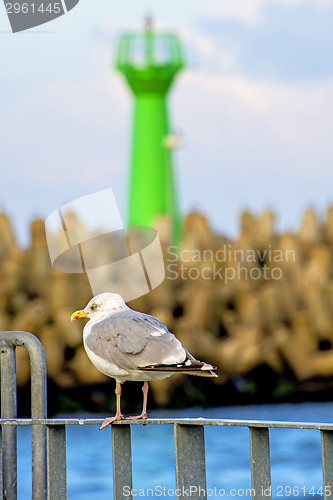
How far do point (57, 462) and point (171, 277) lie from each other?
8.03 metres

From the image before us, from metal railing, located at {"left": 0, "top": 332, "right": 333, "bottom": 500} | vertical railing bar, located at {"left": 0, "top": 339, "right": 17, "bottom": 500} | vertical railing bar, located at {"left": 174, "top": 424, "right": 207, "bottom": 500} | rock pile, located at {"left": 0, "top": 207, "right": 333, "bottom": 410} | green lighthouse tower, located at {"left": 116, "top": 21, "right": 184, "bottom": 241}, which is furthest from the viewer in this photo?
green lighthouse tower, located at {"left": 116, "top": 21, "right": 184, "bottom": 241}

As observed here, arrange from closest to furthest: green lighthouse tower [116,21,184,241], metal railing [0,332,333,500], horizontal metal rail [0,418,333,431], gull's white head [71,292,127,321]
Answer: horizontal metal rail [0,418,333,431]
metal railing [0,332,333,500]
gull's white head [71,292,127,321]
green lighthouse tower [116,21,184,241]

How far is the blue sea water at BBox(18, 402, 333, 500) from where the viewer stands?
632 cm

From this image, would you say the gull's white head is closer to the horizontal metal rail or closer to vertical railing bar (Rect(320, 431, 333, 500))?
the horizontal metal rail

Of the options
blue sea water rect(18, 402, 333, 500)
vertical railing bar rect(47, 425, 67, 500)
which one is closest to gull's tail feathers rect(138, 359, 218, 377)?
vertical railing bar rect(47, 425, 67, 500)

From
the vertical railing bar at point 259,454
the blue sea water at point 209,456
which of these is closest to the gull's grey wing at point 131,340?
the vertical railing bar at point 259,454

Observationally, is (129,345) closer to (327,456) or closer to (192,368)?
(192,368)


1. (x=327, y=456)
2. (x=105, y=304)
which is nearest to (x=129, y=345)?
(x=105, y=304)

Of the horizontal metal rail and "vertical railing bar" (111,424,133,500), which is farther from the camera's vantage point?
"vertical railing bar" (111,424,133,500)

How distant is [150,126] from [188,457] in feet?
48.3

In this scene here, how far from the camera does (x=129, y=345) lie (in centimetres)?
197

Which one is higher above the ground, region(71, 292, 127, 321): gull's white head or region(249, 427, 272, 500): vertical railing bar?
region(71, 292, 127, 321): gull's white head

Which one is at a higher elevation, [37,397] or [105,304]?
[105,304]

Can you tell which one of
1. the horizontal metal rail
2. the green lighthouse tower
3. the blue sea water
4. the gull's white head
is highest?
the green lighthouse tower
